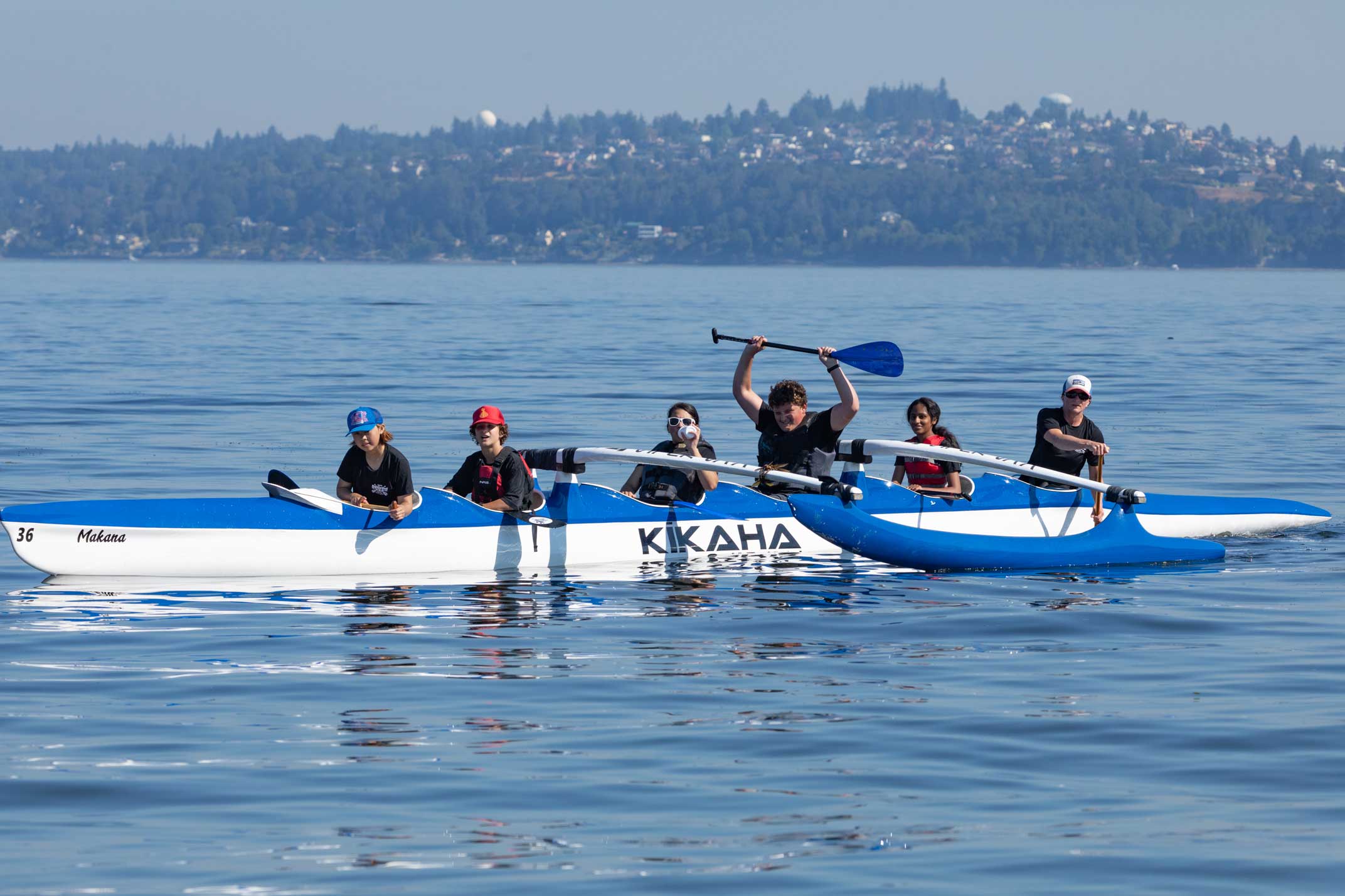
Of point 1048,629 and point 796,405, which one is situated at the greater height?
point 796,405

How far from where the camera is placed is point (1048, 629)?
1242cm

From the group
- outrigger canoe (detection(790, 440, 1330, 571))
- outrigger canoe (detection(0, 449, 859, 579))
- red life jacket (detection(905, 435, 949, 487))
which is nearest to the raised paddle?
red life jacket (detection(905, 435, 949, 487))

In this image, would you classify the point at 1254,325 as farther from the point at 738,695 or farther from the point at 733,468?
the point at 738,695

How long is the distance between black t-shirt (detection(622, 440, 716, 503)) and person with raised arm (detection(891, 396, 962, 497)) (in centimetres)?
178

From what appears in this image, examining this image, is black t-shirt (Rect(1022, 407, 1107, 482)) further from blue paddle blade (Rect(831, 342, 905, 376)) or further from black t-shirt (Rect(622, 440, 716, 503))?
black t-shirt (Rect(622, 440, 716, 503))

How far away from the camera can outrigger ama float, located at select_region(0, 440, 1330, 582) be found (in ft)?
44.9

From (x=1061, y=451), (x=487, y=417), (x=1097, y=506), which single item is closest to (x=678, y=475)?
(x=487, y=417)

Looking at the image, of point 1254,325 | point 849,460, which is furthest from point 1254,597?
point 1254,325

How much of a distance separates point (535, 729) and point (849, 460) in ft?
21.4

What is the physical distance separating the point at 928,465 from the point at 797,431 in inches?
51.8

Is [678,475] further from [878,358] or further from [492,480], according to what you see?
[878,358]

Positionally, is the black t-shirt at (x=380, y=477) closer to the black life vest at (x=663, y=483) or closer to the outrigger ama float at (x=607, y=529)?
the outrigger ama float at (x=607, y=529)

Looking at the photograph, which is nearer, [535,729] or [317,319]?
[535,729]

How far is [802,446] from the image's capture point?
15531 millimetres
